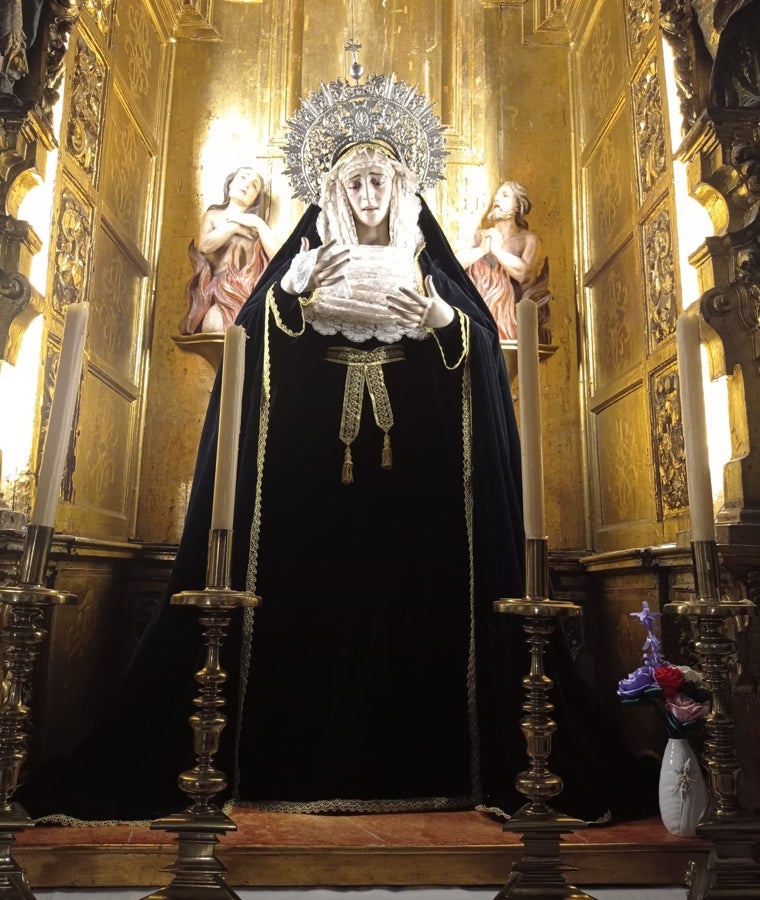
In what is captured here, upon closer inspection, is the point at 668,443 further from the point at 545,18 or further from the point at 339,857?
the point at 545,18

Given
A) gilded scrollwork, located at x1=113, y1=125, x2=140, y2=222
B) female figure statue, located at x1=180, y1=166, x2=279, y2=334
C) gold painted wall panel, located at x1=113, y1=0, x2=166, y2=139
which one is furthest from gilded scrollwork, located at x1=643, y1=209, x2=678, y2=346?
gold painted wall panel, located at x1=113, y1=0, x2=166, y2=139

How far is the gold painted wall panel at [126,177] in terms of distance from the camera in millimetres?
3502

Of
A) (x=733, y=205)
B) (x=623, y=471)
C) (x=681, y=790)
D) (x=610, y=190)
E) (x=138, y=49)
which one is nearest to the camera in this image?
(x=681, y=790)

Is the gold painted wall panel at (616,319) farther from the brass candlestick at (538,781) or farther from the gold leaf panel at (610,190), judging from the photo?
the brass candlestick at (538,781)

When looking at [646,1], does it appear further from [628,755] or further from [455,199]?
[628,755]

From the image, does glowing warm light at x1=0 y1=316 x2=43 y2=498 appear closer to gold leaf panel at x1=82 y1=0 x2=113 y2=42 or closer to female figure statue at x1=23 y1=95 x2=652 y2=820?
female figure statue at x1=23 y1=95 x2=652 y2=820

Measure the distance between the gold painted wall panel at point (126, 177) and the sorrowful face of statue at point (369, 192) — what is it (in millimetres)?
1049

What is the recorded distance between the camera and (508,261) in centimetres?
403

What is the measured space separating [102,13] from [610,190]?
2.31 m

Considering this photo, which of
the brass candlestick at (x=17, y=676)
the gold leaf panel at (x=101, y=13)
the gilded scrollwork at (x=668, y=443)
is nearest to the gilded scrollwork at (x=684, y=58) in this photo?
the gilded scrollwork at (x=668, y=443)

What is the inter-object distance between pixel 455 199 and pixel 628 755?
8.96ft

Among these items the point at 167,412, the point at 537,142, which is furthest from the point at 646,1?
the point at 167,412

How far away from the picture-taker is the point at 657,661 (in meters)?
2.44

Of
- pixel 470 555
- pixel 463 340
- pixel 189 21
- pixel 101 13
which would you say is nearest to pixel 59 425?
pixel 470 555
